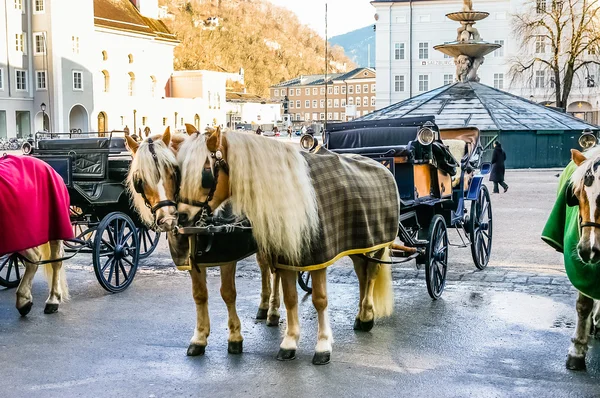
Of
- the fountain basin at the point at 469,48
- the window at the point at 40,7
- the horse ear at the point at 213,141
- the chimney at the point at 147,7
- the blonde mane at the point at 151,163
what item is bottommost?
the blonde mane at the point at 151,163

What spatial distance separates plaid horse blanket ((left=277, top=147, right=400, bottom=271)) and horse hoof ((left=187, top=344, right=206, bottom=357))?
3.47 ft

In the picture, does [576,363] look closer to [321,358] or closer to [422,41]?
[321,358]

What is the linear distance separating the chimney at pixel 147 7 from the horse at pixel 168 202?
76.2 m

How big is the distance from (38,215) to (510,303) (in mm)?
5145

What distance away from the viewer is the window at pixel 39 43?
6022 cm

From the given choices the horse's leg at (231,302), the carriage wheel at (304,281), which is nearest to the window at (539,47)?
the carriage wheel at (304,281)

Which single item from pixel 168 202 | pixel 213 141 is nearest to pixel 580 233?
pixel 213 141

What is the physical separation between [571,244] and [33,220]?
5195 mm

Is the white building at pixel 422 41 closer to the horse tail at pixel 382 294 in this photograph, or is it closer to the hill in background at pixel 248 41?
the hill in background at pixel 248 41

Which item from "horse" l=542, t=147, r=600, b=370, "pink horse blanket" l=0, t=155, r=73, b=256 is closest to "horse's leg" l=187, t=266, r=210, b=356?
"pink horse blanket" l=0, t=155, r=73, b=256

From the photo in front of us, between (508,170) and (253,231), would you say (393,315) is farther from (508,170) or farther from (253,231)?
(508,170)

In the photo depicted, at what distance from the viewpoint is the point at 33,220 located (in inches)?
304

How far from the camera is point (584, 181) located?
4977 mm

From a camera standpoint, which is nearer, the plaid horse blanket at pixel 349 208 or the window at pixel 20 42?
the plaid horse blanket at pixel 349 208
